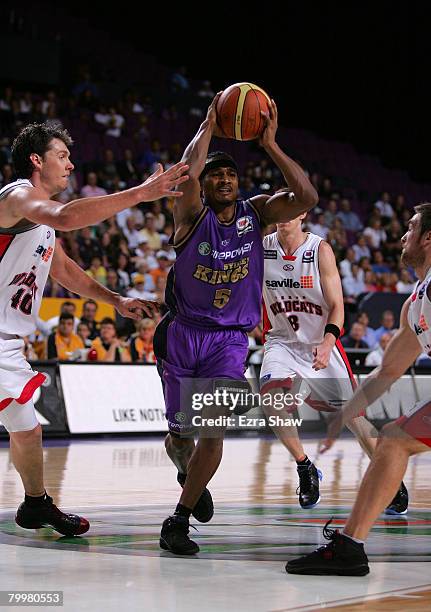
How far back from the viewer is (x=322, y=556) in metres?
4.21

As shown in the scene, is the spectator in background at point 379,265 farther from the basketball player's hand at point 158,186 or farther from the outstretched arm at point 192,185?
the basketball player's hand at point 158,186

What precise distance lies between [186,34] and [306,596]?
2347 centimetres

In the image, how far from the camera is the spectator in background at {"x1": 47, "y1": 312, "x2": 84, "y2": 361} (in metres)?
12.7

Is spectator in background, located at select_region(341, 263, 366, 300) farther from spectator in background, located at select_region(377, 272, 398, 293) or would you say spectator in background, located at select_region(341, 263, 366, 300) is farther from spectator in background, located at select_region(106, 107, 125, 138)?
spectator in background, located at select_region(106, 107, 125, 138)

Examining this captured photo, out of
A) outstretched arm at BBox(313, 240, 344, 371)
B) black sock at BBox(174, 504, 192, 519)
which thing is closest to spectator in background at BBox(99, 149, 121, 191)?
outstretched arm at BBox(313, 240, 344, 371)

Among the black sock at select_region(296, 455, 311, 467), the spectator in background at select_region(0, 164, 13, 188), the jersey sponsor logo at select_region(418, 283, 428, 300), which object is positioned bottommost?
the black sock at select_region(296, 455, 311, 467)

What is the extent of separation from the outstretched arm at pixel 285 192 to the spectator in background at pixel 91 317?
7.98m

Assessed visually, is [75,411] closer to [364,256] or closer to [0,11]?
[364,256]

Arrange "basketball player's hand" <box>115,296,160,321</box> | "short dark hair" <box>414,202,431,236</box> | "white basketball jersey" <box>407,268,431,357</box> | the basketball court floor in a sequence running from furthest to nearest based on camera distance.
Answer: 1. "basketball player's hand" <box>115,296,160,321</box>
2. "short dark hair" <box>414,202,431,236</box>
3. "white basketball jersey" <box>407,268,431,357</box>
4. the basketball court floor

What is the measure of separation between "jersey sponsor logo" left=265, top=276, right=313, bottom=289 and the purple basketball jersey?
190 cm

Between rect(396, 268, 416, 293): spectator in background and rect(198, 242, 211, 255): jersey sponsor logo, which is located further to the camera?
rect(396, 268, 416, 293): spectator in background

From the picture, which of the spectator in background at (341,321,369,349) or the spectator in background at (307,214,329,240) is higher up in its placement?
the spectator in background at (307,214,329,240)

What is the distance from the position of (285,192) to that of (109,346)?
26.4ft

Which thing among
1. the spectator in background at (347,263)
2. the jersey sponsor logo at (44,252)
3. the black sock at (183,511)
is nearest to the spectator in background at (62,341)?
the spectator in background at (347,263)
